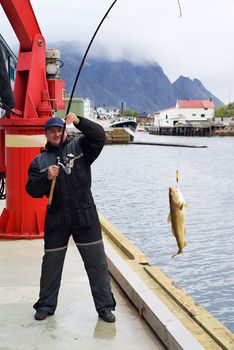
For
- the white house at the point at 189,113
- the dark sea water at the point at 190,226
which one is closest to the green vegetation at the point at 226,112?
the white house at the point at 189,113

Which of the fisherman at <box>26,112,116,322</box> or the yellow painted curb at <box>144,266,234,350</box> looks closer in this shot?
the yellow painted curb at <box>144,266,234,350</box>

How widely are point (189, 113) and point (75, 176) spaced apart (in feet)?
507

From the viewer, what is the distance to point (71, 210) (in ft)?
17.0

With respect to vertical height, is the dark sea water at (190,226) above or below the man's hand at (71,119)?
below

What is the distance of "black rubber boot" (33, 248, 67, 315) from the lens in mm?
5312

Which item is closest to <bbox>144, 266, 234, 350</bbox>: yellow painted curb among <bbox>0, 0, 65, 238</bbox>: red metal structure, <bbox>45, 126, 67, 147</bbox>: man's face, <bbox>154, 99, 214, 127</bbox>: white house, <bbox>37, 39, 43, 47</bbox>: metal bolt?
<bbox>45, 126, 67, 147</bbox>: man's face

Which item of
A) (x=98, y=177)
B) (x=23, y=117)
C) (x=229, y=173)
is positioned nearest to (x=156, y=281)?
(x=23, y=117)

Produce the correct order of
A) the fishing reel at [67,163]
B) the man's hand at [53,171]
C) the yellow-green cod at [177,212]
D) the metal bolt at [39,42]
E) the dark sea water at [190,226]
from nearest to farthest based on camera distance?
the yellow-green cod at [177,212] < the man's hand at [53,171] < the fishing reel at [67,163] < the metal bolt at [39,42] < the dark sea water at [190,226]

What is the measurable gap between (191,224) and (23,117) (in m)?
10.0

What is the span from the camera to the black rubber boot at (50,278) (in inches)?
209

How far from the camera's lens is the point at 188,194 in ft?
88.6

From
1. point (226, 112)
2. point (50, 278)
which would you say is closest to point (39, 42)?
point (50, 278)

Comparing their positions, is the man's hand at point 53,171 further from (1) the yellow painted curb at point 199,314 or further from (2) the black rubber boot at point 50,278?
(1) the yellow painted curb at point 199,314

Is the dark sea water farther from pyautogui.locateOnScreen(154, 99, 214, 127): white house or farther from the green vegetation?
the green vegetation
